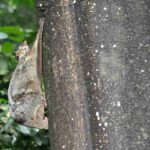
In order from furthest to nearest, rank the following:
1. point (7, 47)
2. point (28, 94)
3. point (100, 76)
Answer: point (7, 47) → point (28, 94) → point (100, 76)

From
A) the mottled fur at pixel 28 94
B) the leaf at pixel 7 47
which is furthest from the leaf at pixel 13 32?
the mottled fur at pixel 28 94

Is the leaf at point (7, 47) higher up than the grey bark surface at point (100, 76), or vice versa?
the leaf at point (7, 47)

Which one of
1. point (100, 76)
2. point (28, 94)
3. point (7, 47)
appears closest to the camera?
point (100, 76)

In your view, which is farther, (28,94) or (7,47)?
(7,47)

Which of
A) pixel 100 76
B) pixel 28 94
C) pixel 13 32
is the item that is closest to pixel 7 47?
pixel 13 32

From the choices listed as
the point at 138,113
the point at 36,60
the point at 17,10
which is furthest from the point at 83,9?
the point at 17,10

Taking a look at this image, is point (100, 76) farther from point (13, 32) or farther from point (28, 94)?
point (13, 32)

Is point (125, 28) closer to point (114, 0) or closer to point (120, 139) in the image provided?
point (114, 0)

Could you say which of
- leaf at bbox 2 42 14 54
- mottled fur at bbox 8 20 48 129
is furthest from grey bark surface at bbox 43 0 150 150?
leaf at bbox 2 42 14 54

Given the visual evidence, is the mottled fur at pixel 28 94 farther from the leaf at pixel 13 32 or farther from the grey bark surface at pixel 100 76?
the leaf at pixel 13 32
